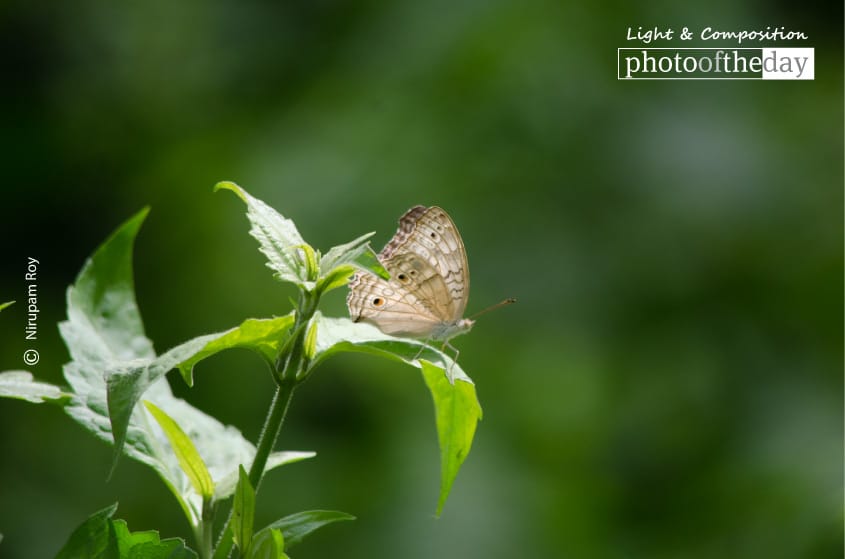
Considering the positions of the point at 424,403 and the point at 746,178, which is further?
the point at 746,178

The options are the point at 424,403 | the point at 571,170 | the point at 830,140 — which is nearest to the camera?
the point at 424,403

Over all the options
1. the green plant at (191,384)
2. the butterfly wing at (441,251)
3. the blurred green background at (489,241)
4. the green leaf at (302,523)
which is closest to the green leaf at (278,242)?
the green plant at (191,384)

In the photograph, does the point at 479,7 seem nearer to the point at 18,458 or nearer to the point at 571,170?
the point at 571,170

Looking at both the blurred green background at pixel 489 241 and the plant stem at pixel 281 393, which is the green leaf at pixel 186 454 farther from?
the blurred green background at pixel 489 241

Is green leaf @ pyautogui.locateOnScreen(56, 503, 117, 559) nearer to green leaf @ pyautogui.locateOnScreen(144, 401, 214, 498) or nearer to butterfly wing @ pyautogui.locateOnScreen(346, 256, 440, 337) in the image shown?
green leaf @ pyautogui.locateOnScreen(144, 401, 214, 498)

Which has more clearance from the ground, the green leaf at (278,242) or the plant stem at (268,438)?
the green leaf at (278,242)

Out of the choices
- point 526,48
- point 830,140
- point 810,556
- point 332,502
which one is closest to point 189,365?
point 332,502
